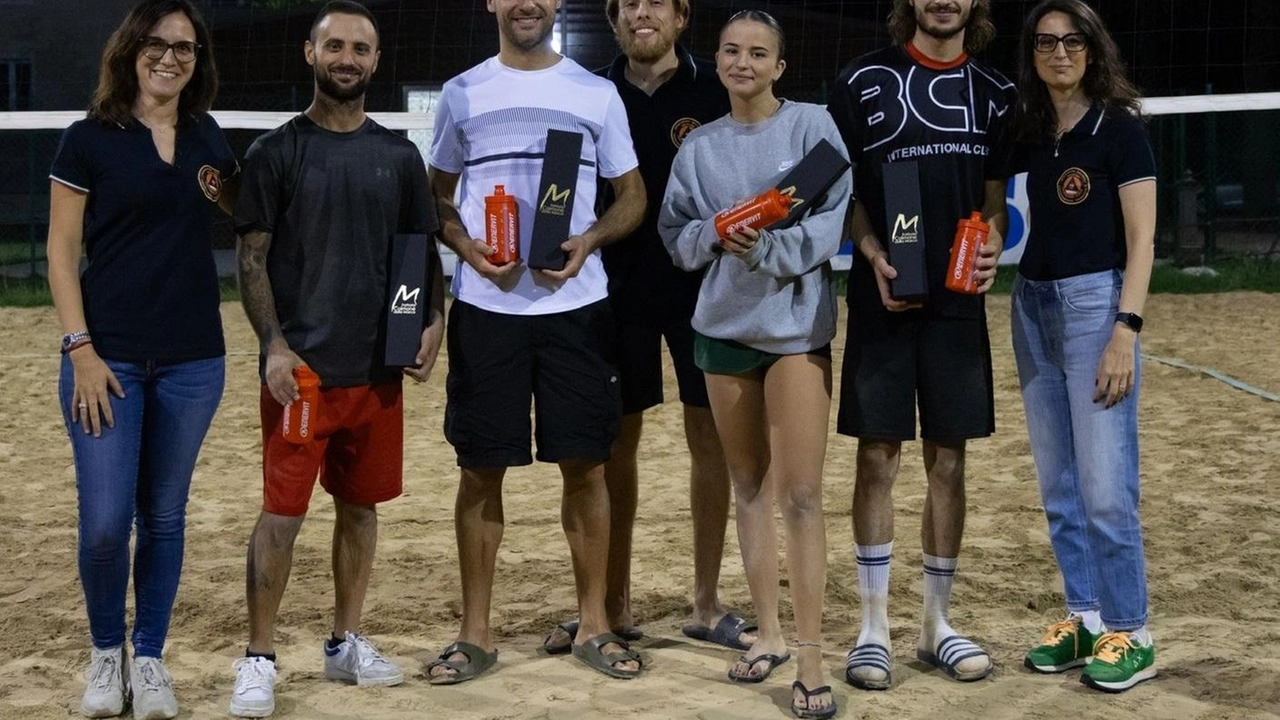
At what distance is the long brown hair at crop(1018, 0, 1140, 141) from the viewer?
410cm

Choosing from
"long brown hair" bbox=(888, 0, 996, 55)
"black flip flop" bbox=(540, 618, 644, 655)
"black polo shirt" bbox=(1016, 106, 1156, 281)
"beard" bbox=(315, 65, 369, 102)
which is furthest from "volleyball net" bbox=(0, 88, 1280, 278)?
"black polo shirt" bbox=(1016, 106, 1156, 281)

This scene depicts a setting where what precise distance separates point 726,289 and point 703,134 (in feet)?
1.51

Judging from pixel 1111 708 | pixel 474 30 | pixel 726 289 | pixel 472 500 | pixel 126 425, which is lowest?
pixel 1111 708

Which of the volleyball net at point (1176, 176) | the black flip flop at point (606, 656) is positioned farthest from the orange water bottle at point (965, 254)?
the volleyball net at point (1176, 176)

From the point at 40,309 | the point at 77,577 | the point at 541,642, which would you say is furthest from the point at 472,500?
the point at 40,309

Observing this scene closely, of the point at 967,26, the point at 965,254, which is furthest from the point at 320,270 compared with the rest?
the point at 967,26

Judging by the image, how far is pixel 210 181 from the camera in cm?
394

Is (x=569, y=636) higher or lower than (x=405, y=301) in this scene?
lower

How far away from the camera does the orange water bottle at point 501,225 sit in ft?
13.7

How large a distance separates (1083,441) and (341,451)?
2.15 m

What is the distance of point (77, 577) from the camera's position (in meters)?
5.39

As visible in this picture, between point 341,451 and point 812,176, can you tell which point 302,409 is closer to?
point 341,451

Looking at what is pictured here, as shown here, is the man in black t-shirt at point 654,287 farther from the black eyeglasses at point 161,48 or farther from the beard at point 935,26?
the black eyeglasses at point 161,48

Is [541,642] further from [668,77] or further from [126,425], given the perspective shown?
[668,77]
